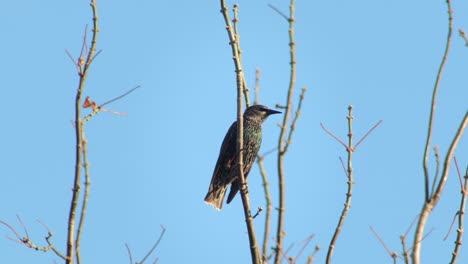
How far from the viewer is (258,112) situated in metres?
9.29

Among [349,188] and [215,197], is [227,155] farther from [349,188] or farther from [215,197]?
[349,188]

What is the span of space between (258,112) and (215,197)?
1.21 m

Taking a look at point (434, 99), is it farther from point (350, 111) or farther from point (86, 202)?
point (86, 202)

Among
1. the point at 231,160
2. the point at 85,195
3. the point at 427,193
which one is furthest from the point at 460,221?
the point at 231,160

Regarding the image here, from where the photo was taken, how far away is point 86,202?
3.50m

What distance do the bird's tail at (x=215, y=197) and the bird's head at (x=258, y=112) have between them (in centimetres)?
99

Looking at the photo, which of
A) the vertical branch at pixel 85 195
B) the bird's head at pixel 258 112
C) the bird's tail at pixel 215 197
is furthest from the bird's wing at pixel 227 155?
the vertical branch at pixel 85 195

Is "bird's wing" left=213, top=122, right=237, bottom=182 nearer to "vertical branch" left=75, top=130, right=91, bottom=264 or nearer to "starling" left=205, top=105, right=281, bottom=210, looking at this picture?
"starling" left=205, top=105, right=281, bottom=210

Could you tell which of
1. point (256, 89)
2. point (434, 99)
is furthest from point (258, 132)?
point (434, 99)

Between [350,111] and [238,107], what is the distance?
0.75 m

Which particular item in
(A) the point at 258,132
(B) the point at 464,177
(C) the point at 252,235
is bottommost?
(C) the point at 252,235

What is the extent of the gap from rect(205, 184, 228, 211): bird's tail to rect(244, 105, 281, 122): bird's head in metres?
0.99

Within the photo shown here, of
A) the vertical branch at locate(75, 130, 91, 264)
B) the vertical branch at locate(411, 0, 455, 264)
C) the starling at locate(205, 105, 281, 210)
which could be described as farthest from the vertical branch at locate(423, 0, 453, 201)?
the starling at locate(205, 105, 281, 210)

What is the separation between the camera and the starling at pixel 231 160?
852 centimetres
